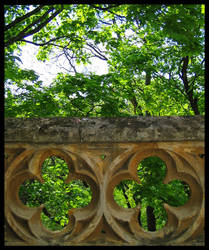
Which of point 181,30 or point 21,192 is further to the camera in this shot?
point 21,192

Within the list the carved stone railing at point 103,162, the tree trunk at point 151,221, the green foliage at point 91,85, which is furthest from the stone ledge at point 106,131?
the tree trunk at point 151,221

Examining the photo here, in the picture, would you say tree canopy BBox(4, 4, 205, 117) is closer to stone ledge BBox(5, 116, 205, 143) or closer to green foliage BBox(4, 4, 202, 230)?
green foliage BBox(4, 4, 202, 230)

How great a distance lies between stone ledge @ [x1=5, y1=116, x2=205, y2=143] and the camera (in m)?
1.98

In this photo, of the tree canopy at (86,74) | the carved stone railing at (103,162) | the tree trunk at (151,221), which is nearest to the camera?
the carved stone railing at (103,162)

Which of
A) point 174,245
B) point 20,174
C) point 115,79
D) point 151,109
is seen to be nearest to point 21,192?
point 115,79

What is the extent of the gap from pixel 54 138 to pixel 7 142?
0.33m

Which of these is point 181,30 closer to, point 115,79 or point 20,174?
point 20,174

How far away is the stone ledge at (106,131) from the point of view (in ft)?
6.50

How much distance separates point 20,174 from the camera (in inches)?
78.7

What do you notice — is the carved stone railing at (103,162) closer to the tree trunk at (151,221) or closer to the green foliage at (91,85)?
the green foliage at (91,85)

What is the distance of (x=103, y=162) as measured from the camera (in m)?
2.01

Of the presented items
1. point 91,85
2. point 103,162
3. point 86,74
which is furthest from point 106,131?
point 86,74

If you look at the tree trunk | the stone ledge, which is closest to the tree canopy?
the stone ledge
